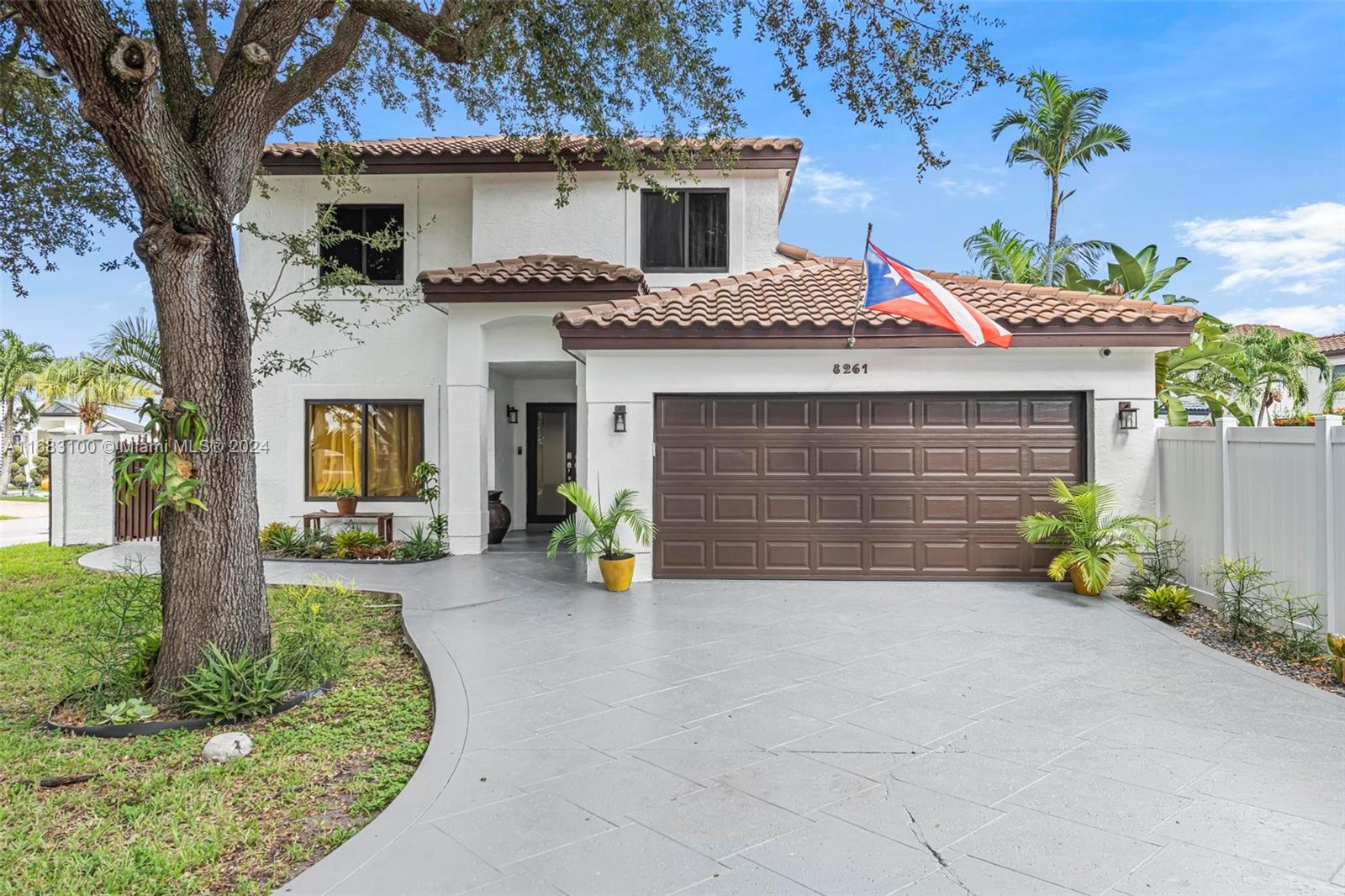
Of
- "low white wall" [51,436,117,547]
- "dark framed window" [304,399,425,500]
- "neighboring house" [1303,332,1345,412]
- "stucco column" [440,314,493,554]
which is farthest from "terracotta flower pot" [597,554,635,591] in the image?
"neighboring house" [1303,332,1345,412]

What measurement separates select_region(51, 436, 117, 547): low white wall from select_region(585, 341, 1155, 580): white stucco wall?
33.2ft

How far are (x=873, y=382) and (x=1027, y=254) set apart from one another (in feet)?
30.6

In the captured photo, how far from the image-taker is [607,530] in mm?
8688

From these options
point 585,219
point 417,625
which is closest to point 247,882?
point 417,625

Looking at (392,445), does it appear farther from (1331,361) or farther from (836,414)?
(1331,361)

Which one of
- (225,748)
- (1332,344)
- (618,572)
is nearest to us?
(225,748)

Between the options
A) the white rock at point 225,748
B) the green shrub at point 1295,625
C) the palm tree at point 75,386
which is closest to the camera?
the white rock at point 225,748

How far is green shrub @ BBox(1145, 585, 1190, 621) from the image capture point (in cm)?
712

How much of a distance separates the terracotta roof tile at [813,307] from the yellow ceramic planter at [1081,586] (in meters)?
3.01

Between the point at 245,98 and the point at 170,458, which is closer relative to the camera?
the point at 170,458

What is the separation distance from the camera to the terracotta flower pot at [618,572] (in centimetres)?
845

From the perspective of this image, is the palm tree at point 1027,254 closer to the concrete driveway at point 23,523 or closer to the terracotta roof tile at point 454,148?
the terracotta roof tile at point 454,148

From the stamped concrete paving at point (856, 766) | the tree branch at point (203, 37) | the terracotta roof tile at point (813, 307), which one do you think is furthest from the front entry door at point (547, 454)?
the tree branch at point (203, 37)

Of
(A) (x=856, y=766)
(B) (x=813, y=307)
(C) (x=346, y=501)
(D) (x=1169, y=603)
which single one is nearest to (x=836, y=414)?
(B) (x=813, y=307)
